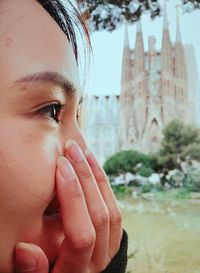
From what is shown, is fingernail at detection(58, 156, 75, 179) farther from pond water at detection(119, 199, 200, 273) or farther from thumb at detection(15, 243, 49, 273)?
pond water at detection(119, 199, 200, 273)

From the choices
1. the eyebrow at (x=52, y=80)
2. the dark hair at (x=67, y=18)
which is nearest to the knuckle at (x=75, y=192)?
the eyebrow at (x=52, y=80)

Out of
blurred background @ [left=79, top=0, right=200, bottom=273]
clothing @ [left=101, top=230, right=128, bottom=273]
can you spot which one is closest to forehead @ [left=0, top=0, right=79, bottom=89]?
clothing @ [left=101, top=230, right=128, bottom=273]

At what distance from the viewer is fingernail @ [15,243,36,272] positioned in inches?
15.7

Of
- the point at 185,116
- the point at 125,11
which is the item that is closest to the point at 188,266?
the point at 185,116

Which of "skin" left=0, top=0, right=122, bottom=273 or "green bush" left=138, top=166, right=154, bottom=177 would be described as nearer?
"skin" left=0, top=0, right=122, bottom=273

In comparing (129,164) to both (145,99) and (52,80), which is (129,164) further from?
(52,80)

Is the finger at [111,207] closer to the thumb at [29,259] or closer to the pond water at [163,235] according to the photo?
the thumb at [29,259]

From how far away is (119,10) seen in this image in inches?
65.0

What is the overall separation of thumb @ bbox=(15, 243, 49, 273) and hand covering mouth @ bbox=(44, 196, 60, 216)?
0.15 ft

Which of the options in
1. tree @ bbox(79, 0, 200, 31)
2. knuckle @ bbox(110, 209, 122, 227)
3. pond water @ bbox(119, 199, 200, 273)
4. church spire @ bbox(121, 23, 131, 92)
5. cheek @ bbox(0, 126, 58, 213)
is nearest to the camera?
cheek @ bbox(0, 126, 58, 213)

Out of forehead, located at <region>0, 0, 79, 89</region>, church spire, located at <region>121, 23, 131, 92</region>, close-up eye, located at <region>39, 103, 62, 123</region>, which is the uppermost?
church spire, located at <region>121, 23, 131, 92</region>

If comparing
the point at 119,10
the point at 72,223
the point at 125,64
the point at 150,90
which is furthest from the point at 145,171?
the point at 72,223

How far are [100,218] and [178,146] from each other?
4.00ft

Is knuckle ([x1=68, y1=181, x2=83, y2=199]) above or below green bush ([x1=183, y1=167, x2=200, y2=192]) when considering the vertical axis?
above
